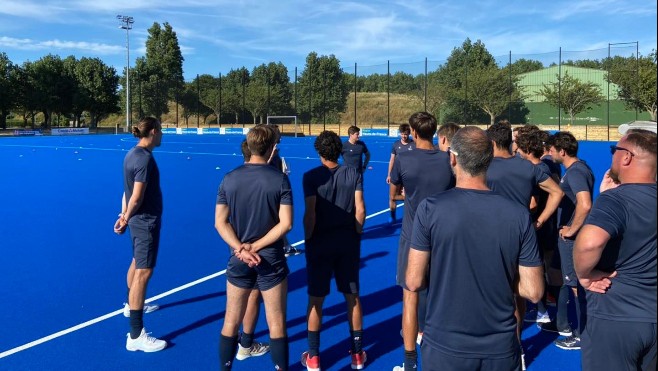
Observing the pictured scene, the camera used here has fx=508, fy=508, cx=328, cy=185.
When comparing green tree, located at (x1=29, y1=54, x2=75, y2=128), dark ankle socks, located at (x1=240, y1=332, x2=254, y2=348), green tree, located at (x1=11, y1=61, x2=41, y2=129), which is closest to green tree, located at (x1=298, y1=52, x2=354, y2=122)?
green tree, located at (x1=29, y1=54, x2=75, y2=128)

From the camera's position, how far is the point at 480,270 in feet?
7.70

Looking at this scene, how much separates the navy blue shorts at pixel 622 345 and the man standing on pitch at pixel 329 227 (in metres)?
1.88

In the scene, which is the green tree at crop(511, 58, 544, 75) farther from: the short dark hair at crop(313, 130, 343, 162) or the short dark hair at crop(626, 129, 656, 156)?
the short dark hair at crop(626, 129, 656, 156)

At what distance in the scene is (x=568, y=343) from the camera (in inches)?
180

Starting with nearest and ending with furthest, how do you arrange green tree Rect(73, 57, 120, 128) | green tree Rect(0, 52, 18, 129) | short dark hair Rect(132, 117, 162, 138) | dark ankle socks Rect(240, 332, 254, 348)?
dark ankle socks Rect(240, 332, 254, 348) < short dark hair Rect(132, 117, 162, 138) < green tree Rect(0, 52, 18, 129) < green tree Rect(73, 57, 120, 128)

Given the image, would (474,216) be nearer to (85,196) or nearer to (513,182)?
(513,182)

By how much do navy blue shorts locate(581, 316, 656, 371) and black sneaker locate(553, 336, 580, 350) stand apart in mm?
2110

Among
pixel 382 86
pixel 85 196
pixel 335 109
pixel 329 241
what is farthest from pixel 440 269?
pixel 382 86

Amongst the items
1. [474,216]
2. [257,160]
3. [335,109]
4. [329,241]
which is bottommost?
[329,241]

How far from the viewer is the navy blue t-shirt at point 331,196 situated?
13.0 feet

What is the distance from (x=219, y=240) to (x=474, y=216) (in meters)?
6.78

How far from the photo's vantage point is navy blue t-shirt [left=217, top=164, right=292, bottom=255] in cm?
350

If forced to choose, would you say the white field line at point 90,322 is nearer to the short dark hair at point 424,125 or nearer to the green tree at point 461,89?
the short dark hair at point 424,125

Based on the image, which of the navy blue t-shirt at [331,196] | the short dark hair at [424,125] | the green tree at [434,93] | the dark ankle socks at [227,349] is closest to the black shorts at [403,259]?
the navy blue t-shirt at [331,196]
